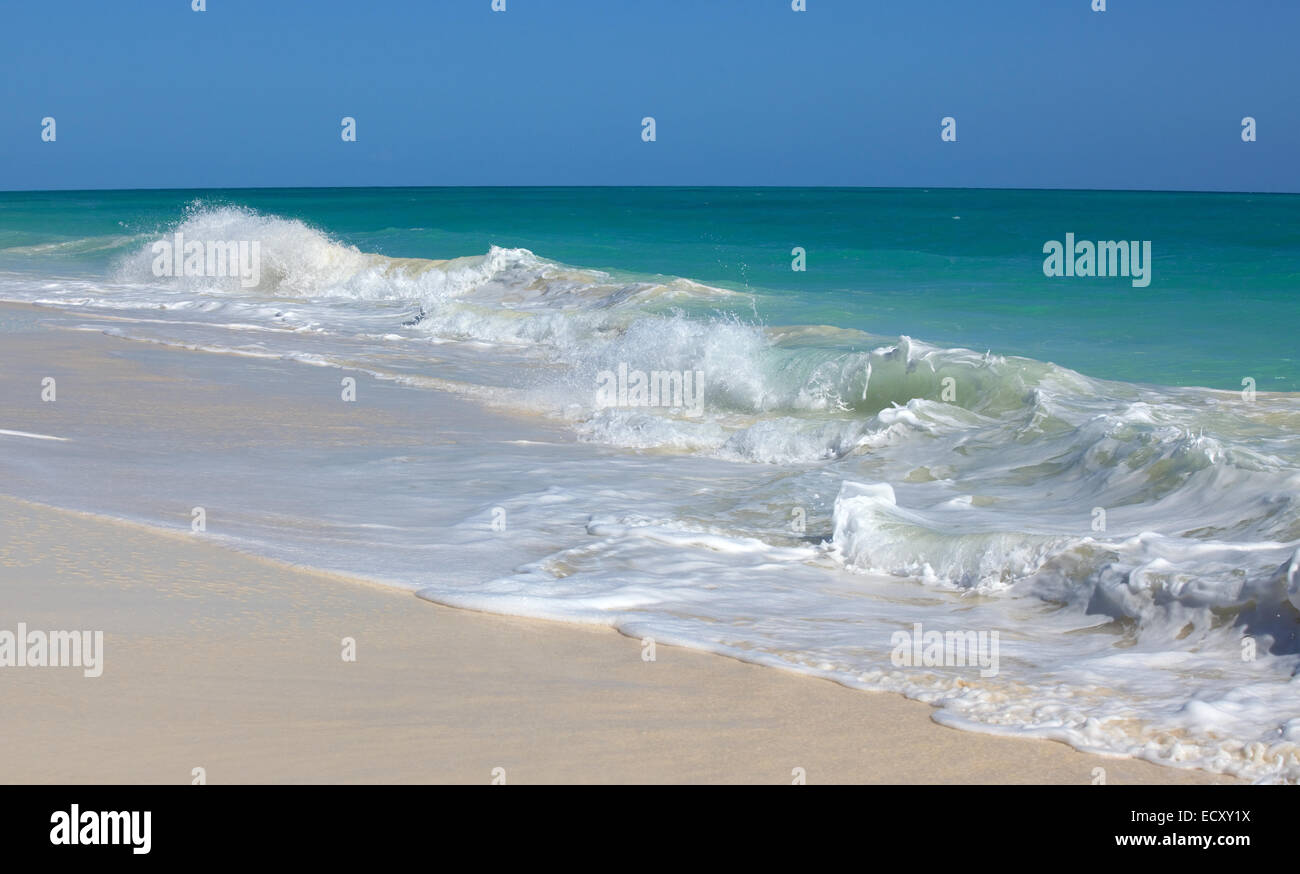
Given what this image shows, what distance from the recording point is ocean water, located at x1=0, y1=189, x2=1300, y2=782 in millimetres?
4562

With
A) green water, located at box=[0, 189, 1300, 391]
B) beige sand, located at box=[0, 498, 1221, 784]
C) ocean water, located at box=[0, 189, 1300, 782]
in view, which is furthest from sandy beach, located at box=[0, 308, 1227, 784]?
green water, located at box=[0, 189, 1300, 391]

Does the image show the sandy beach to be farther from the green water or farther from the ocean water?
the green water

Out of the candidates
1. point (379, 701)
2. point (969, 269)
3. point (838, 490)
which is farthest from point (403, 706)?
point (969, 269)

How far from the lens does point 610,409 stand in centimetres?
1045

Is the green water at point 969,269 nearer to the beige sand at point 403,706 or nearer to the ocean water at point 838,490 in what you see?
the ocean water at point 838,490

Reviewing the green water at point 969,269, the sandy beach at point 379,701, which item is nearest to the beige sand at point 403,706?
the sandy beach at point 379,701

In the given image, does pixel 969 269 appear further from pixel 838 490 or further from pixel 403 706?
pixel 403 706

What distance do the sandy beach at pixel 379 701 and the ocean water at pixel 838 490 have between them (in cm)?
25

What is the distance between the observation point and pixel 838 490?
25.0 feet

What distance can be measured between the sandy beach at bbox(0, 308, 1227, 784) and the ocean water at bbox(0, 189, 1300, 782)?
0.25 meters

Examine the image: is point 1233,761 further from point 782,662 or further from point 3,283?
point 3,283

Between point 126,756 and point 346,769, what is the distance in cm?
61

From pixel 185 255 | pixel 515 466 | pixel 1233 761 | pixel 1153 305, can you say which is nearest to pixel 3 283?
pixel 185 255

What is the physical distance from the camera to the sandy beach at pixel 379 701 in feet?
11.2
